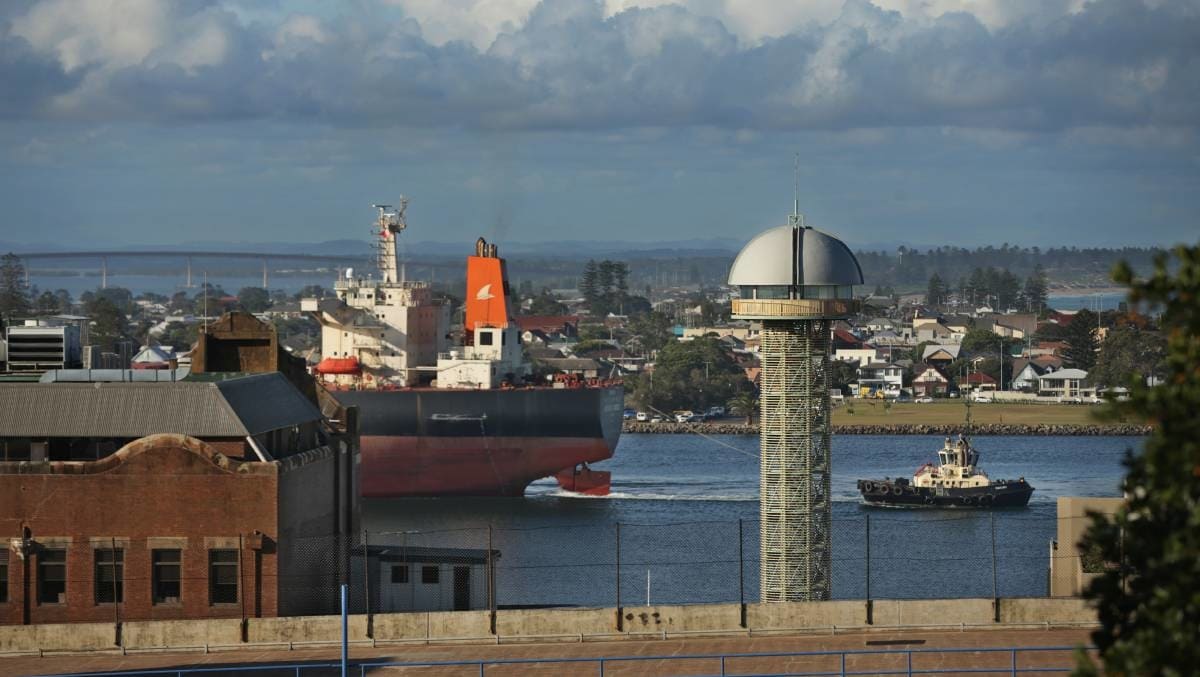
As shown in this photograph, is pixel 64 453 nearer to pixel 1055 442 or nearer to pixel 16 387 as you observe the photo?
pixel 16 387

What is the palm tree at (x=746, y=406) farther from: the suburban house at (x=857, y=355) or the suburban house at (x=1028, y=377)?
the suburban house at (x=857, y=355)

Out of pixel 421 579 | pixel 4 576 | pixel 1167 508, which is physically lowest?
pixel 421 579

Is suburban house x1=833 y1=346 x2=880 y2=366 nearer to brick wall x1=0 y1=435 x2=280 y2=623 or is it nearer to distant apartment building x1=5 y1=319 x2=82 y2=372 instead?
distant apartment building x1=5 y1=319 x2=82 y2=372

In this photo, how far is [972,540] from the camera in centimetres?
5491

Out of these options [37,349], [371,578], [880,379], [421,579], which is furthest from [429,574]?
[880,379]

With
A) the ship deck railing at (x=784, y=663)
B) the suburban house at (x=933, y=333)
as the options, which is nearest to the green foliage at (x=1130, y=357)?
the suburban house at (x=933, y=333)

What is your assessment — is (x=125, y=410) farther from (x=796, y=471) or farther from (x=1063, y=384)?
(x=1063, y=384)

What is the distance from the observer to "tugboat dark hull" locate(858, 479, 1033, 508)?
214 ft

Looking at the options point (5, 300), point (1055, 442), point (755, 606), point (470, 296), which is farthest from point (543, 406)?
point (5, 300)

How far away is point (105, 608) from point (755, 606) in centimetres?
926

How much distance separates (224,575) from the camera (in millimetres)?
27938

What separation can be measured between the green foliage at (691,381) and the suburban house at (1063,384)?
19375mm

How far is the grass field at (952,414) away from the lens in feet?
358

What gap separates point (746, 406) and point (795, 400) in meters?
86.2
